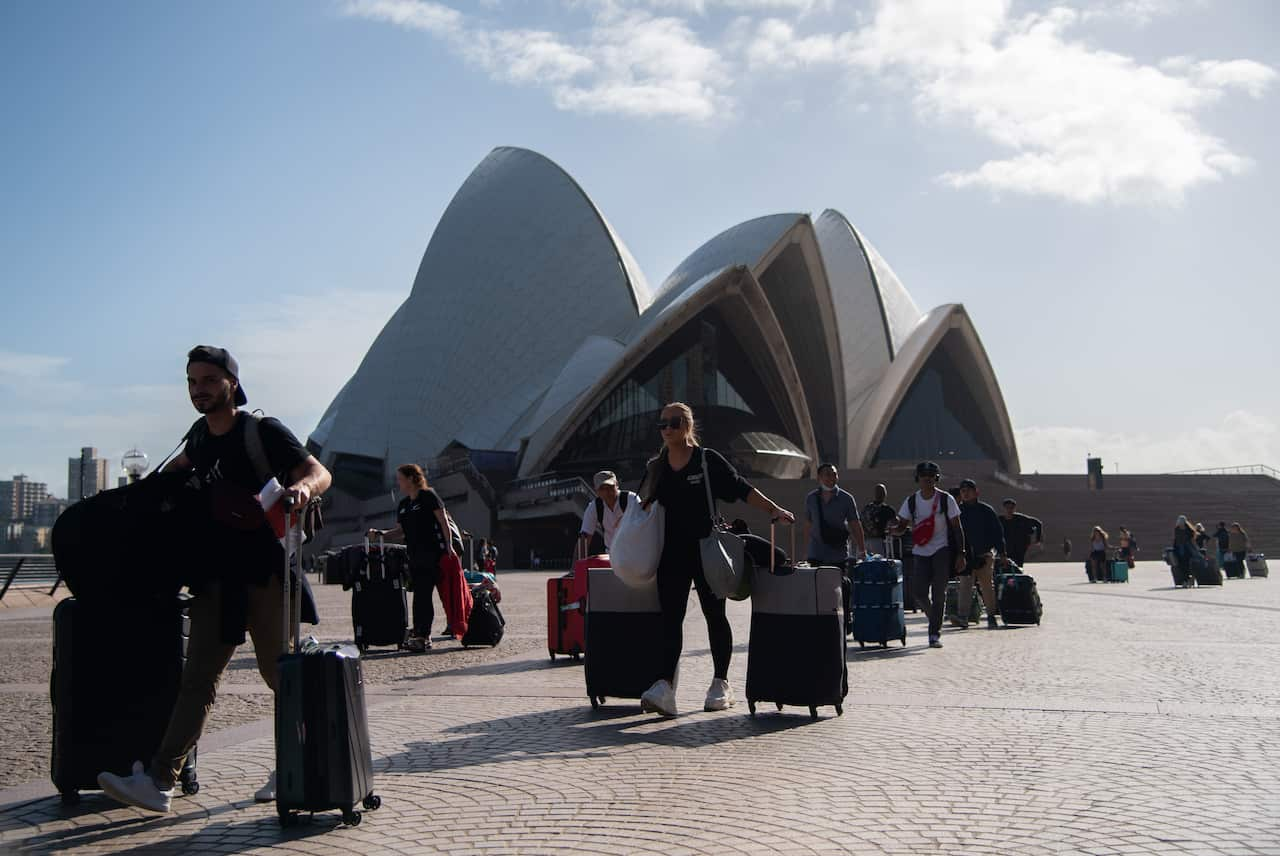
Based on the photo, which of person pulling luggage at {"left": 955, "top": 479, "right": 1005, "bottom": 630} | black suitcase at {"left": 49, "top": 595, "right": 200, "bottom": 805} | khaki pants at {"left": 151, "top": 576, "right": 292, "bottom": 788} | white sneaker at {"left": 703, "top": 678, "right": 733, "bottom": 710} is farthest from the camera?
person pulling luggage at {"left": 955, "top": 479, "right": 1005, "bottom": 630}

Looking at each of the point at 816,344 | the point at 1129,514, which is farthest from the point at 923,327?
the point at 1129,514

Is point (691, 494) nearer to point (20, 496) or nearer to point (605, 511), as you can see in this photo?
point (605, 511)

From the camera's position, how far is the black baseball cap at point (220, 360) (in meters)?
3.55

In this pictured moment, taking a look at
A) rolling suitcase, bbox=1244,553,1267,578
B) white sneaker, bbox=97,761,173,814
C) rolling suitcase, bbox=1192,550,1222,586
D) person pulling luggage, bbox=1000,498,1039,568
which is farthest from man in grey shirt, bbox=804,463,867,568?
rolling suitcase, bbox=1244,553,1267,578

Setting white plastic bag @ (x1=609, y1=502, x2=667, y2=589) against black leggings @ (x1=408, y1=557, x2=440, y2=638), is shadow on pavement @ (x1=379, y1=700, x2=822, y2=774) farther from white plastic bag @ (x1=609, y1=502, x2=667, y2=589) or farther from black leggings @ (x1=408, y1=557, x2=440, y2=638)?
black leggings @ (x1=408, y1=557, x2=440, y2=638)

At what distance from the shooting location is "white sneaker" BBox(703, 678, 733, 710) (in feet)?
17.1

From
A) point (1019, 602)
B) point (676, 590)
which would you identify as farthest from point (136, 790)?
point (1019, 602)

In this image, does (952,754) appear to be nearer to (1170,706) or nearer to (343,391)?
(1170,706)

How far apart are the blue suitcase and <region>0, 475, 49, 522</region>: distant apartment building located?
13285 cm

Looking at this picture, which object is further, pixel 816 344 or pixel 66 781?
pixel 816 344

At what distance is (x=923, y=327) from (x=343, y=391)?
28208 mm

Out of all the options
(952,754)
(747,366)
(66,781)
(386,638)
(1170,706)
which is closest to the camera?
(66,781)

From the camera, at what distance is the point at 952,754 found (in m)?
3.96

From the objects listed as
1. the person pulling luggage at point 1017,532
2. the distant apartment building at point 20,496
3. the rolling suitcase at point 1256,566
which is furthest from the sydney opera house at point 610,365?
the distant apartment building at point 20,496
